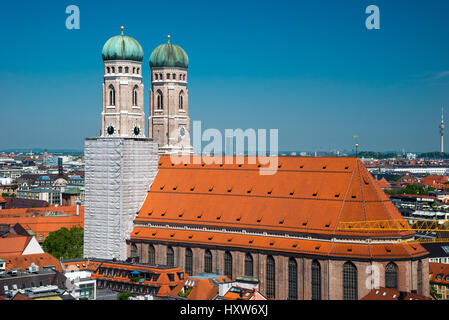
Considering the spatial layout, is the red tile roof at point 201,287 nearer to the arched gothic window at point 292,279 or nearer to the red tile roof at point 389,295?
the arched gothic window at point 292,279

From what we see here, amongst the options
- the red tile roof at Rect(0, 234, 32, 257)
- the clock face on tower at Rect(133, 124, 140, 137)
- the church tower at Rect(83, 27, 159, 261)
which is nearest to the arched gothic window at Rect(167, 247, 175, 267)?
the church tower at Rect(83, 27, 159, 261)

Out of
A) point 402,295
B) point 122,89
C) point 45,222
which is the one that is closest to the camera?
point 402,295

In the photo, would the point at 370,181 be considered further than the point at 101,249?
No

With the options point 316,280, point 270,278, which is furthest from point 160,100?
point 316,280

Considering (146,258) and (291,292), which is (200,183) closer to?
(146,258)

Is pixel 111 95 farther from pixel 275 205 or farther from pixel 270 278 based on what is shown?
pixel 270 278

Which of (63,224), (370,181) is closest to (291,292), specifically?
(370,181)
